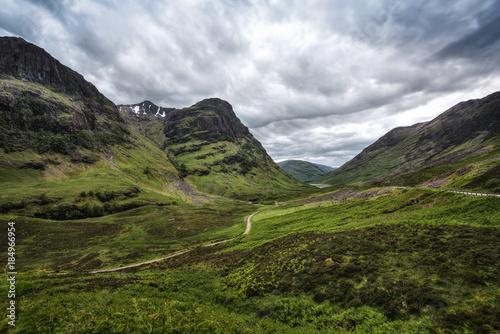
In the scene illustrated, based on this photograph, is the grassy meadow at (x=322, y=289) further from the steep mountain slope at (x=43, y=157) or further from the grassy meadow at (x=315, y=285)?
the steep mountain slope at (x=43, y=157)

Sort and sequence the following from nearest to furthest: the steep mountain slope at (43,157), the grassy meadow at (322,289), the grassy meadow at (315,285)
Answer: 1. the grassy meadow at (322,289)
2. the grassy meadow at (315,285)
3. the steep mountain slope at (43,157)

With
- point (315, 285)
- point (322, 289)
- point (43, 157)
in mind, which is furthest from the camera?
point (43, 157)

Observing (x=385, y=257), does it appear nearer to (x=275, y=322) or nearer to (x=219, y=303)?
(x=275, y=322)

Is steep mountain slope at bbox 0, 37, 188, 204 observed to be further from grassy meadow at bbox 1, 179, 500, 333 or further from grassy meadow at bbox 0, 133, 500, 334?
grassy meadow at bbox 1, 179, 500, 333

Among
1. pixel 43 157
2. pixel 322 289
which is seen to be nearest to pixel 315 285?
pixel 322 289

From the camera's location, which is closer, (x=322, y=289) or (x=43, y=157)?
(x=322, y=289)

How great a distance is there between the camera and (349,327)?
1433 cm

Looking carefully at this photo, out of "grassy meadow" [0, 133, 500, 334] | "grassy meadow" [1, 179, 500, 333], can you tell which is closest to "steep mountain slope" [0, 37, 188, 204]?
"grassy meadow" [0, 133, 500, 334]

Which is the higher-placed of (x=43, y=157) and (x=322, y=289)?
(x=43, y=157)

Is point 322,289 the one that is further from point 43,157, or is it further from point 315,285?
point 43,157

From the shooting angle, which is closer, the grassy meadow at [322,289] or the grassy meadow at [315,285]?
the grassy meadow at [322,289]

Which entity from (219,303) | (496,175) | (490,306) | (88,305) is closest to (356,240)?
(490,306)

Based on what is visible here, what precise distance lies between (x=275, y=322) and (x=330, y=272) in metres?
8.75

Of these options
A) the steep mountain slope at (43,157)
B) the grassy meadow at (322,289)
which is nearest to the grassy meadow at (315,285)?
the grassy meadow at (322,289)
